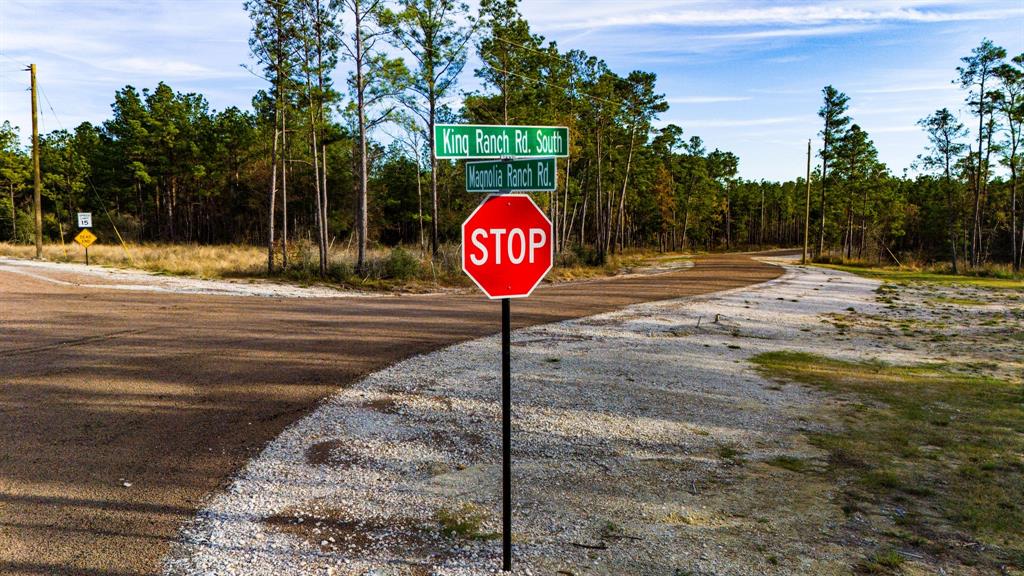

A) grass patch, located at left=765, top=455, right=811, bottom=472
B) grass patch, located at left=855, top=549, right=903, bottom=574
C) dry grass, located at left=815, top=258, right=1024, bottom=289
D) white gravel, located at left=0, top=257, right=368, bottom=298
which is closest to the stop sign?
grass patch, located at left=855, top=549, right=903, bottom=574

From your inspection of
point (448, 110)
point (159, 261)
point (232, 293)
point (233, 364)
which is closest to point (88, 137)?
point (159, 261)

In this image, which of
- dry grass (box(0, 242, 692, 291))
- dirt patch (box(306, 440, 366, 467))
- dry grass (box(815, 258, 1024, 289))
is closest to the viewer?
dirt patch (box(306, 440, 366, 467))

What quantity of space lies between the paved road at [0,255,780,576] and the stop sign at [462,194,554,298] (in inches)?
97.0

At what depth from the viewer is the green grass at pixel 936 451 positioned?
4180 millimetres

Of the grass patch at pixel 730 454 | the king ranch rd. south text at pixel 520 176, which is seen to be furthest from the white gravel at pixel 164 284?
the king ranch rd. south text at pixel 520 176

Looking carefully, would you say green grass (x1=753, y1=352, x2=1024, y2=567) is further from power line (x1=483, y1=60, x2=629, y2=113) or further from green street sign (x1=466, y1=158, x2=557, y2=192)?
power line (x1=483, y1=60, x2=629, y2=113)

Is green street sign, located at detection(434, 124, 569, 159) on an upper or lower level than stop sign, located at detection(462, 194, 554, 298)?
upper

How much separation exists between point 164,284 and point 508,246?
1951cm

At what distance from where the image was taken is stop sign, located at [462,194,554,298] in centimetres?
344

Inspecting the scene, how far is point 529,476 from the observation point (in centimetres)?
492

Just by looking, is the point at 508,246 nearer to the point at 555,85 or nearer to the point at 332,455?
the point at 332,455

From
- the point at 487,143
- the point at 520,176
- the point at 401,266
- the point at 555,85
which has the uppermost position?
the point at 555,85

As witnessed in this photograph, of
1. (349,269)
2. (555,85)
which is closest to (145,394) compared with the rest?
(349,269)

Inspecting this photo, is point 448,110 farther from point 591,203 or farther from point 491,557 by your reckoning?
point 591,203
